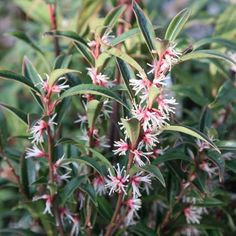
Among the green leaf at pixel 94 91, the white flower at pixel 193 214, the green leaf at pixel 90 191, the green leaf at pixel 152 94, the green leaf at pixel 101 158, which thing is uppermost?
the green leaf at pixel 152 94

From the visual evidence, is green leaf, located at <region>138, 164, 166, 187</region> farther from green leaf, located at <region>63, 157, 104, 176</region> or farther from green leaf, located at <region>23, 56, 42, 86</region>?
green leaf, located at <region>23, 56, 42, 86</region>

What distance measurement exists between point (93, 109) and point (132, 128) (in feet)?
0.35

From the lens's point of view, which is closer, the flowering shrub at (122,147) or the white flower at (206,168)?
the flowering shrub at (122,147)

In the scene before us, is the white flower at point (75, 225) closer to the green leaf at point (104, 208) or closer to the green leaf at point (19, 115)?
the green leaf at point (104, 208)

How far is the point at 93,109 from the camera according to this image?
2.85 feet

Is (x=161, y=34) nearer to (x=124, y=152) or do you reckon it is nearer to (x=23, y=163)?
(x=124, y=152)

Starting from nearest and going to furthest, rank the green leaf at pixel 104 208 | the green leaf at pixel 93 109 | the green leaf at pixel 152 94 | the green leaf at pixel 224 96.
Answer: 1. the green leaf at pixel 152 94
2. the green leaf at pixel 93 109
3. the green leaf at pixel 104 208
4. the green leaf at pixel 224 96

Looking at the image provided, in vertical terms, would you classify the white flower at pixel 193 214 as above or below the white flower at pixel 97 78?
below

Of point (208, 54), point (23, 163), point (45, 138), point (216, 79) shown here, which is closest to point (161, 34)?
point (208, 54)

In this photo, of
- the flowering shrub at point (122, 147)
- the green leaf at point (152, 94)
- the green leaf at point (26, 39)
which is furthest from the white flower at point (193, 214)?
the green leaf at point (26, 39)

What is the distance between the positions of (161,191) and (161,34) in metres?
0.32

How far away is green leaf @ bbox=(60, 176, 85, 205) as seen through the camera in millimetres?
919

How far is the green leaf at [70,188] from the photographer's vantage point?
919 mm

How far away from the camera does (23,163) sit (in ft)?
3.50
